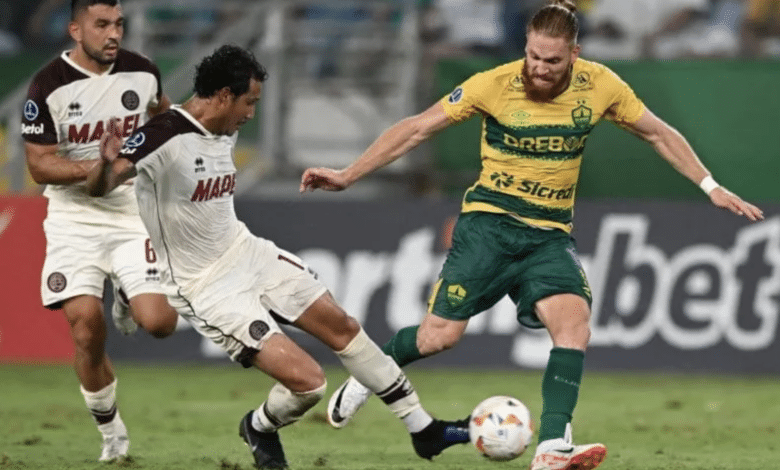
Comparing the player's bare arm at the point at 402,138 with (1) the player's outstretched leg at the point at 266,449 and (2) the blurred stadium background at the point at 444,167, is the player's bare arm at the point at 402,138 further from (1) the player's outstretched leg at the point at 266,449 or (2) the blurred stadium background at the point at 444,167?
(2) the blurred stadium background at the point at 444,167

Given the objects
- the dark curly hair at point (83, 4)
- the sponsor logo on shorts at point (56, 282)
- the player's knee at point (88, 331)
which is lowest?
the player's knee at point (88, 331)

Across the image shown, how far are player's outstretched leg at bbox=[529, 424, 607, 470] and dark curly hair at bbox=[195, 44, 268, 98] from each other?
7.37 ft

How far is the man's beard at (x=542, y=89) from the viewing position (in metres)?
7.77

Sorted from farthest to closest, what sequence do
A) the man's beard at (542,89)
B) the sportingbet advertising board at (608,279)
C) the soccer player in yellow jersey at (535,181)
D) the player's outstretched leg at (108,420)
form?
1. the sportingbet advertising board at (608,279)
2. the player's outstretched leg at (108,420)
3. the man's beard at (542,89)
4. the soccer player in yellow jersey at (535,181)

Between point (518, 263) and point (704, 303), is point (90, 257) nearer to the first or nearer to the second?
point (518, 263)

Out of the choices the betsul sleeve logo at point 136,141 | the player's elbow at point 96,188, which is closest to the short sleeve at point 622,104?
the betsul sleeve logo at point 136,141

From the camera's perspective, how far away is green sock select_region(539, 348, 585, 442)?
296 inches

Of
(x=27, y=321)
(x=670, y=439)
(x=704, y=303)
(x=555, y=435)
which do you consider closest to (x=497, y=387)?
(x=704, y=303)

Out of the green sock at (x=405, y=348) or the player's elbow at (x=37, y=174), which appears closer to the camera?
the green sock at (x=405, y=348)

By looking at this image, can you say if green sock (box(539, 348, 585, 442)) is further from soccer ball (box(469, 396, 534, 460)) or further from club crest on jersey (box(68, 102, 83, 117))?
club crest on jersey (box(68, 102, 83, 117))

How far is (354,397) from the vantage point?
27.8 ft

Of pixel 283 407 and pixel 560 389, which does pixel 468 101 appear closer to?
pixel 560 389

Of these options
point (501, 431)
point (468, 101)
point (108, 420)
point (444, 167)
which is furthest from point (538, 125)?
point (444, 167)

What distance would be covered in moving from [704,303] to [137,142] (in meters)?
6.93
